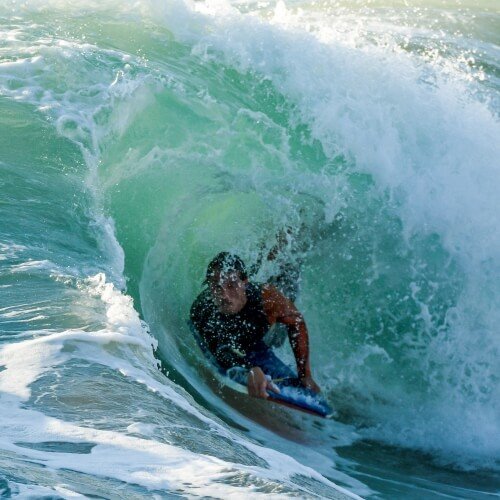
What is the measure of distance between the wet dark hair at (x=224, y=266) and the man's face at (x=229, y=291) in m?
0.02

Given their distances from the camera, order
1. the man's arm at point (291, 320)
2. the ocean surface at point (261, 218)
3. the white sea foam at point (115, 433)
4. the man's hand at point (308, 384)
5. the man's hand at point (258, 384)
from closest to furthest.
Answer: the white sea foam at point (115, 433), the ocean surface at point (261, 218), the man's hand at point (258, 384), the man's hand at point (308, 384), the man's arm at point (291, 320)

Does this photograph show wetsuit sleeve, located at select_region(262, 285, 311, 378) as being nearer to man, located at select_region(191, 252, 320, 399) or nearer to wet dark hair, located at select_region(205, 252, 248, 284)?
man, located at select_region(191, 252, 320, 399)

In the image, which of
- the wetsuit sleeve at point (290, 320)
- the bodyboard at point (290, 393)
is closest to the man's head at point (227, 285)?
the wetsuit sleeve at point (290, 320)

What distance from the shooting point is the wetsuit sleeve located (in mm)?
5820

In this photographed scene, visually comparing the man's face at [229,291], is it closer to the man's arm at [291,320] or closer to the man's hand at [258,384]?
the man's arm at [291,320]

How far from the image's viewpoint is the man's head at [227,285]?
5824 millimetres

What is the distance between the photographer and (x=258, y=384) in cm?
553

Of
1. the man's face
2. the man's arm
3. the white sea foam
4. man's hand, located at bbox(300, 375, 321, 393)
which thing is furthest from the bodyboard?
the white sea foam

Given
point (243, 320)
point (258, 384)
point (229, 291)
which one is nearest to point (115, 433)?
point (258, 384)

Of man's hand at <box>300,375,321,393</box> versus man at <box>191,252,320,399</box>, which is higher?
man at <box>191,252,320,399</box>

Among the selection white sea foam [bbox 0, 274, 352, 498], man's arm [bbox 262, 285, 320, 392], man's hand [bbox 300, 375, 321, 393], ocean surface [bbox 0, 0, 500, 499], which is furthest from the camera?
man's arm [bbox 262, 285, 320, 392]

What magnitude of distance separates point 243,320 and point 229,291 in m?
0.28

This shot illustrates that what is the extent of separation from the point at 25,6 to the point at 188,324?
15.8ft

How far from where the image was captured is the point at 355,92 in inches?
313
